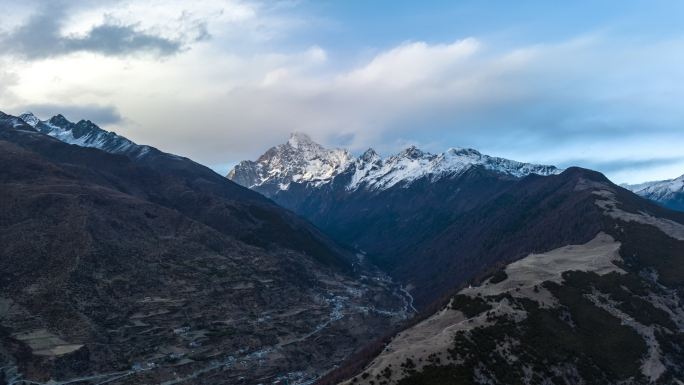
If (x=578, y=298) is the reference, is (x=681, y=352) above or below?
below

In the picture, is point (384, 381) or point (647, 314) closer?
point (384, 381)

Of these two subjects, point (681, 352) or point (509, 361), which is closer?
point (509, 361)

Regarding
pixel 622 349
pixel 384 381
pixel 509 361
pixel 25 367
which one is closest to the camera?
pixel 384 381

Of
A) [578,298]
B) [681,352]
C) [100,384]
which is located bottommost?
[100,384]

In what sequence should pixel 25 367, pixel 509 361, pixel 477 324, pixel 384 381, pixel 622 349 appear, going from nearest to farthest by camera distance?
pixel 384 381 < pixel 509 361 < pixel 477 324 < pixel 622 349 < pixel 25 367

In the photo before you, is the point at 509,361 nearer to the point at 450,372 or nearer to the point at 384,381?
the point at 450,372

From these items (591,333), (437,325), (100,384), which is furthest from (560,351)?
(100,384)

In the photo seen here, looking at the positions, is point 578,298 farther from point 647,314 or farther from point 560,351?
point 560,351

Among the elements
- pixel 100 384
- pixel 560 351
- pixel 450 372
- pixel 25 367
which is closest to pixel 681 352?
pixel 560 351

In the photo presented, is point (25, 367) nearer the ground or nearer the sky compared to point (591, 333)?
nearer the ground
